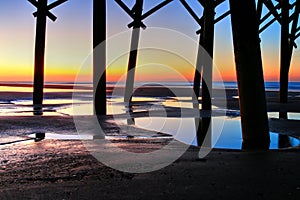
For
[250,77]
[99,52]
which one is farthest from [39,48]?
[250,77]

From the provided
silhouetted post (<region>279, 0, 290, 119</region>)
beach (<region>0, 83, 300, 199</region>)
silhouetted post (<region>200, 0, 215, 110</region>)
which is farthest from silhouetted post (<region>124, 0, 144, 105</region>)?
beach (<region>0, 83, 300, 199</region>)

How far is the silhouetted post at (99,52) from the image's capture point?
24.0ft

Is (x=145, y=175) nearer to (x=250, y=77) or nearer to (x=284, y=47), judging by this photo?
(x=250, y=77)

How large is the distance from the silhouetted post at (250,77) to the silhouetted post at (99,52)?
3646 mm

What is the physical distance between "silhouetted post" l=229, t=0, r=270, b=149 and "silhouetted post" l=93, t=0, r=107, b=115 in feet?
12.0

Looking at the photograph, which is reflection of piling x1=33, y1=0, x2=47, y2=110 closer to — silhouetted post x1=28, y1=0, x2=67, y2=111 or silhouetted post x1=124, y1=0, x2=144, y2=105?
silhouetted post x1=28, y1=0, x2=67, y2=111

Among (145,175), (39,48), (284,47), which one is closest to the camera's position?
(145,175)

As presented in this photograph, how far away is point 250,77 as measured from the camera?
4172mm

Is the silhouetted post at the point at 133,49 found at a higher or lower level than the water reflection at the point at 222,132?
higher

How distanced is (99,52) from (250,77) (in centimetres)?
393

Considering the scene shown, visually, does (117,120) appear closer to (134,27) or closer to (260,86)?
(260,86)

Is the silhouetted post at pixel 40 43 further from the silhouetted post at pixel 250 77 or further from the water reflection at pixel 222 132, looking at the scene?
the silhouetted post at pixel 250 77

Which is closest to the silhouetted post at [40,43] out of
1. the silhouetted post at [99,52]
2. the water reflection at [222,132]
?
the silhouetted post at [99,52]

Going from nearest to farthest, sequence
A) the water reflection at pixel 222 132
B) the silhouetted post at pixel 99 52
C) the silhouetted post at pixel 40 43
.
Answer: the water reflection at pixel 222 132 → the silhouetted post at pixel 99 52 → the silhouetted post at pixel 40 43
